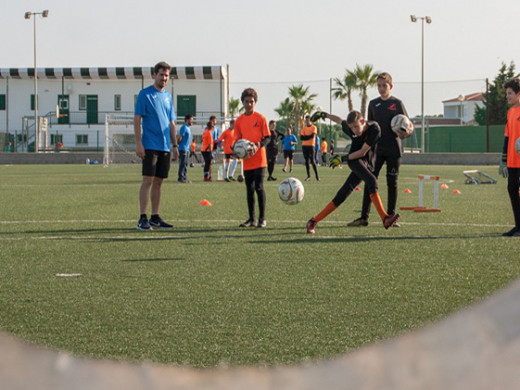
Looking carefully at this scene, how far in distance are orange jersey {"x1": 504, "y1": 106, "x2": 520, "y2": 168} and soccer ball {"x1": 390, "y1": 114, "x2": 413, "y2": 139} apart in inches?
50.8

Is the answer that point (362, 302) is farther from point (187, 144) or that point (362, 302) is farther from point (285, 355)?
point (187, 144)

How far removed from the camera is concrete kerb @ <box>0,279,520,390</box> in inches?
15.9

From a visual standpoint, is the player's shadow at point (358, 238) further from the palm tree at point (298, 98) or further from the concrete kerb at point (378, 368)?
the palm tree at point (298, 98)

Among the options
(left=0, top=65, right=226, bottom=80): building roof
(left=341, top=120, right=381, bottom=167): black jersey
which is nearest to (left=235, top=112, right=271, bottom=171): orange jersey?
(left=341, top=120, right=381, bottom=167): black jersey

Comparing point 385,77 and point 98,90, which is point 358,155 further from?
point 98,90

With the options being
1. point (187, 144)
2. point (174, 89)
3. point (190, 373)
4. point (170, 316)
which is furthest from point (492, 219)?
point (174, 89)

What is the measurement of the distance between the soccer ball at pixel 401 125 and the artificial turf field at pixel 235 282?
128 centimetres

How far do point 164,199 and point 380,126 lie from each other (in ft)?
21.7

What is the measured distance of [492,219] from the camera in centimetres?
1090

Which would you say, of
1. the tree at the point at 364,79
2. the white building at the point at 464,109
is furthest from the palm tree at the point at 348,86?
the white building at the point at 464,109

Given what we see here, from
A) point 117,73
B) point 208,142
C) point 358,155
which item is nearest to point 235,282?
point 358,155

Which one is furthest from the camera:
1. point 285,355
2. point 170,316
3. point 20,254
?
point 20,254

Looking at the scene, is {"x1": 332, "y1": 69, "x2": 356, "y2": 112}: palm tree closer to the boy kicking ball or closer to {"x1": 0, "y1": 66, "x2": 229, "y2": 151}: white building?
{"x1": 0, "y1": 66, "x2": 229, "y2": 151}: white building

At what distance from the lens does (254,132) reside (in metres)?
9.91
